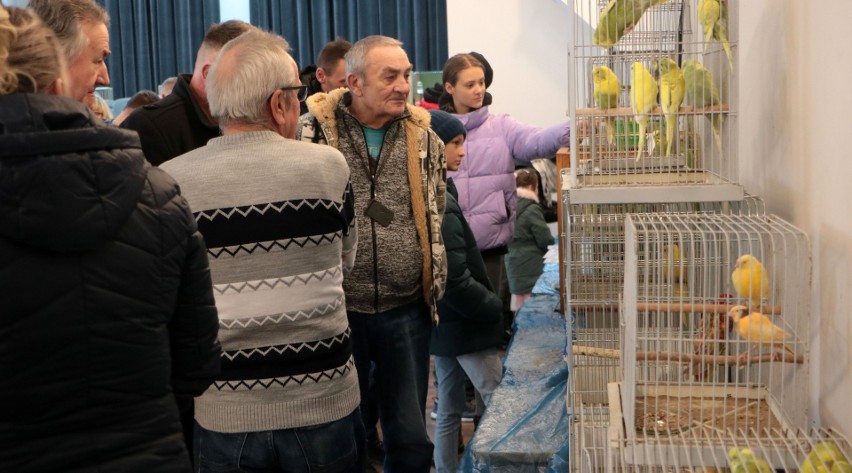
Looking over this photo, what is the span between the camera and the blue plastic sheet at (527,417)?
267 centimetres

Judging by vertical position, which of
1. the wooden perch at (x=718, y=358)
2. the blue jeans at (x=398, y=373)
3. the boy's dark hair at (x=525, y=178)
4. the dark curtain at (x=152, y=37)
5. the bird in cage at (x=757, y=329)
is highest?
the dark curtain at (x=152, y=37)

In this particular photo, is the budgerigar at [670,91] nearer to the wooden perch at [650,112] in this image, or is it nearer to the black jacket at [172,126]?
the wooden perch at [650,112]

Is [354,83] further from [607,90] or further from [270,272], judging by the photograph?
[270,272]

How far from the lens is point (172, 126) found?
2.20 m

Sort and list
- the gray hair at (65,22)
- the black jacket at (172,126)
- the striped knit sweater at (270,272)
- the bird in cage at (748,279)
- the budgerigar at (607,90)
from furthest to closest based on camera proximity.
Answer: the black jacket at (172,126), the budgerigar at (607,90), the gray hair at (65,22), the striped knit sweater at (270,272), the bird in cage at (748,279)

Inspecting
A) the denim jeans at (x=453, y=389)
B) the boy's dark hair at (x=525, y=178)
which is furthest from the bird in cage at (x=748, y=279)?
the boy's dark hair at (x=525, y=178)

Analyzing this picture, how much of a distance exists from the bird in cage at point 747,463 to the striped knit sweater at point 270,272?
2.37ft

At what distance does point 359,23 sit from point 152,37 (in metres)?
1.66

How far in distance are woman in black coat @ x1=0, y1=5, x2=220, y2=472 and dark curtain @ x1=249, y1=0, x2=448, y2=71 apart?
6191 millimetres

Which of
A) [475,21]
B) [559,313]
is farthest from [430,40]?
[559,313]

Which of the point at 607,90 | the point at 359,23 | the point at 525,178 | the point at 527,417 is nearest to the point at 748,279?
the point at 607,90

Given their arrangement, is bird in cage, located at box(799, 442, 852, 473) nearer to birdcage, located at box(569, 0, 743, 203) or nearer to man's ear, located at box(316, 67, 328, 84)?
birdcage, located at box(569, 0, 743, 203)

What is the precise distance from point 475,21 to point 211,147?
228 inches

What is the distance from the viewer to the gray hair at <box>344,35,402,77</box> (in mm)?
2512
